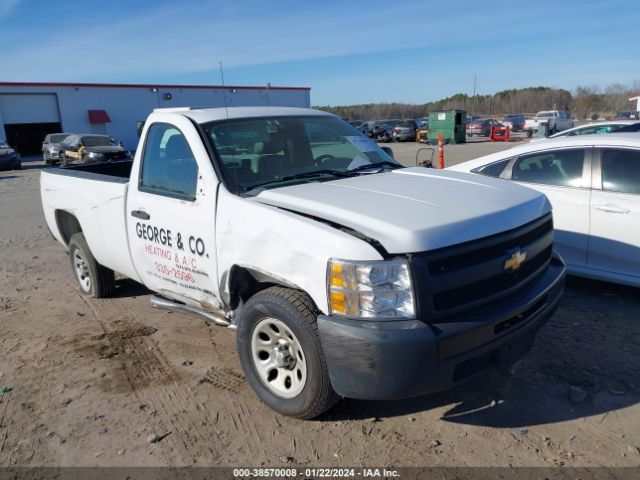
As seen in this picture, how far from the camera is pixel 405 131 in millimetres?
38750

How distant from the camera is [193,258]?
3824mm

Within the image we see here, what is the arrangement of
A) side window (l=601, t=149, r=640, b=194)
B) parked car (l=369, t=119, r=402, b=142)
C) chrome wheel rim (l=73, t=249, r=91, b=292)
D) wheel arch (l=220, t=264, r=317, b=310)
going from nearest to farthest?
wheel arch (l=220, t=264, r=317, b=310)
side window (l=601, t=149, r=640, b=194)
chrome wheel rim (l=73, t=249, r=91, b=292)
parked car (l=369, t=119, r=402, b=142)

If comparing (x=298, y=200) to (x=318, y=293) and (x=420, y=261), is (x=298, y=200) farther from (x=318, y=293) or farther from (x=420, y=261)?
(x=420, y=261)

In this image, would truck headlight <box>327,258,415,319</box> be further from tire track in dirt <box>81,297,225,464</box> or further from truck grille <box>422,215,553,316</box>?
tire track in dirt <box>81,297,225,464</box>

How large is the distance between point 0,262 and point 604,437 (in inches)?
299

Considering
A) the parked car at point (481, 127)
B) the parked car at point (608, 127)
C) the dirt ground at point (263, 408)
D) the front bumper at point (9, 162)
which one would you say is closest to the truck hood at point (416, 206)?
the dirt ground at point (263, 408)

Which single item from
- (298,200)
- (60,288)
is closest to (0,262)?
(60,288)

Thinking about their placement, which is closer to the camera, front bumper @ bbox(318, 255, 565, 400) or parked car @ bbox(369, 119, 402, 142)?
front bumper @ bbox(318, 255, 565, 400)

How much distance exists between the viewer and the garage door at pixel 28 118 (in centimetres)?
3725

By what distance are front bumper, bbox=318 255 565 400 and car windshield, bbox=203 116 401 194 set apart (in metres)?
1.38

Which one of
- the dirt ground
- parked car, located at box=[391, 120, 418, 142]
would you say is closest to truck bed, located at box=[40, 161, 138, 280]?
the dirt ground

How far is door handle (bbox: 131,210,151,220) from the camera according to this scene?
4.19 m

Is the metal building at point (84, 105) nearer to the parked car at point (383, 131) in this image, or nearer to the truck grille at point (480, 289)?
the parked car at point (383, 131)

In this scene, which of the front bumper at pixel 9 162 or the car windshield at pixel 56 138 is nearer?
the front bumper at pixel 9 162
